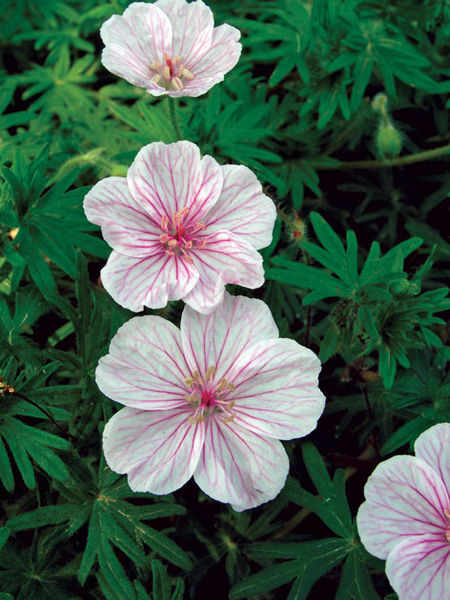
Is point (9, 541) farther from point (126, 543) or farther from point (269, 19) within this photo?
point (269, 19)

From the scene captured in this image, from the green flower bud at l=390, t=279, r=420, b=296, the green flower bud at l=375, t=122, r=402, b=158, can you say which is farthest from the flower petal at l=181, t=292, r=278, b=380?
the green flower bud at l=375, t=122, r=402, b=158

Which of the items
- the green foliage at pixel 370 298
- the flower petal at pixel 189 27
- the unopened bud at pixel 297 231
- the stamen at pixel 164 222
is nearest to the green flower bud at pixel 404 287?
the green foliage at pixel 370 298

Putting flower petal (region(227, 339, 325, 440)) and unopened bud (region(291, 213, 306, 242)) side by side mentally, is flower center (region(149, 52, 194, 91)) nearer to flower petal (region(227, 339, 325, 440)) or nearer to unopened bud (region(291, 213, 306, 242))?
unopened bud (region(291, 213, 306, 242))

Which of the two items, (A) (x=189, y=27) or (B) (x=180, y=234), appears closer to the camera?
(B) (x=180, y=234)

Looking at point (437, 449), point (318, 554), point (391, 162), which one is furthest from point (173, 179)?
point (391, 162)

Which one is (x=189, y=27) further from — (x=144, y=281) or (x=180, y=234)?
(x=144, y=281)

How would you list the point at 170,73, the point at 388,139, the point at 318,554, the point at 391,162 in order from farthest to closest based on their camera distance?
the point at 391,162 < the point at 388,139 < the point at 170,73 < the point at 318,554

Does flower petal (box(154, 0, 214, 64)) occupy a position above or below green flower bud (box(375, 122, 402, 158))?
above

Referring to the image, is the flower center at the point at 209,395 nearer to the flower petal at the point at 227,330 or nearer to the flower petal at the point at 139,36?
the flower petal at the point at 227,330
